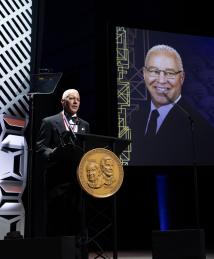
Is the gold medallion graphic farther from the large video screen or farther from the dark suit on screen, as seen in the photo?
the large video screen

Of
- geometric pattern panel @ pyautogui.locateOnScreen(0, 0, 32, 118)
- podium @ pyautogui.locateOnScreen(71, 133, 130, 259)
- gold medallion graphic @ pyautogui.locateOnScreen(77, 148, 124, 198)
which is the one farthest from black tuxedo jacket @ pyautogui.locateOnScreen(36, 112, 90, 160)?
geometric pattern panel @ pyautogui.locateOnScreen(0, 0, 32, 118)

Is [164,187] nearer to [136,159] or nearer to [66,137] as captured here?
[136,159]

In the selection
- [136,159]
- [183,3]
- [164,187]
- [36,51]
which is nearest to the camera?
[36,51]

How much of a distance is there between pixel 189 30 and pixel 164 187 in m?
2.31

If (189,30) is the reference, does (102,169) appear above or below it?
below

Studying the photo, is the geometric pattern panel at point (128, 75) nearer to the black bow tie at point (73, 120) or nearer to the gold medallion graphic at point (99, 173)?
the black bow tie at point (73, 120)

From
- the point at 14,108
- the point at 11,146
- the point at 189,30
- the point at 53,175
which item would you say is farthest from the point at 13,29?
the point at 189,30

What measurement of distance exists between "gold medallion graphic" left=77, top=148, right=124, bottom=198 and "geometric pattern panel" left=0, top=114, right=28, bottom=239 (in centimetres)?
172

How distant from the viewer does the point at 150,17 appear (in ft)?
22.0

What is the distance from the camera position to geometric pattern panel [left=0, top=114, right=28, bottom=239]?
425 cm

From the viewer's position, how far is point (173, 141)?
227 inches

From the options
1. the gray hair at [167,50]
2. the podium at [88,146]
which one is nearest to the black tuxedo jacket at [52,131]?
the podium at [88,146]

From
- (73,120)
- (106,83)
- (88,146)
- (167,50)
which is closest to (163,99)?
(167,50)

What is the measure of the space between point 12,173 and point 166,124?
2.32m
